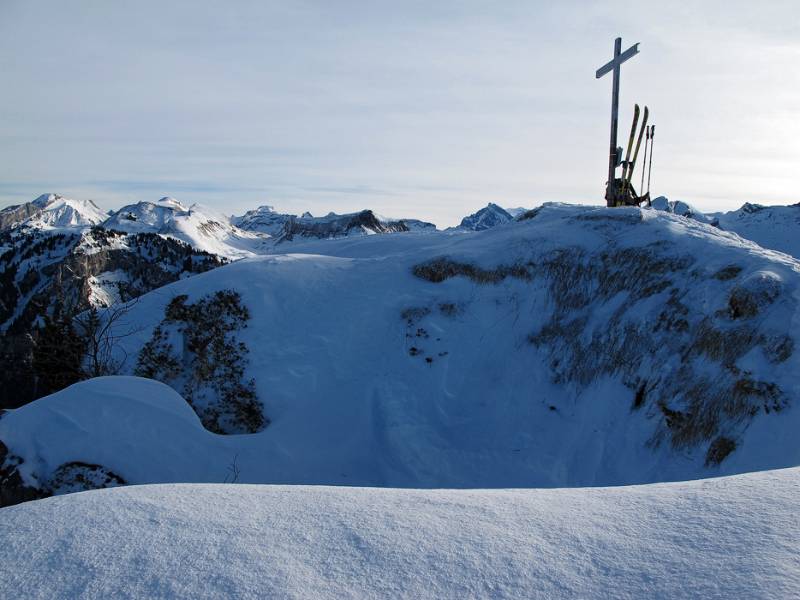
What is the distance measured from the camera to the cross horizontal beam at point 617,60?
19.4m

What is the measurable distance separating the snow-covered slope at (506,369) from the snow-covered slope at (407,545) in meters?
7.21

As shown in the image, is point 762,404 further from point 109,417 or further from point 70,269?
point 70,269

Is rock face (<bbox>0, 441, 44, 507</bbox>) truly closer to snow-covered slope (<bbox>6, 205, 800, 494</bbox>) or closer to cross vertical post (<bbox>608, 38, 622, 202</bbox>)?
snow-covered slope (<bbox>6, 205, 800, 494</bbox>)

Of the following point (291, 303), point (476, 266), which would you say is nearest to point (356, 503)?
point (291, 303)

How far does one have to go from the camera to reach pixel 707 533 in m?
3.81

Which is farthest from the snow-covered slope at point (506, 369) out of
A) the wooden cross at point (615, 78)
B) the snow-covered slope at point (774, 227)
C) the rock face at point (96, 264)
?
the rock face at point (96, 264)

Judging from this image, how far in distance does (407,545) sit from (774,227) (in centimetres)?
13630

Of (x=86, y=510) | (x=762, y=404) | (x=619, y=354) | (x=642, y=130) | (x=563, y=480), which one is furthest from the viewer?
(x=642, y=130)

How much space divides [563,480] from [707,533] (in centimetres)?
901

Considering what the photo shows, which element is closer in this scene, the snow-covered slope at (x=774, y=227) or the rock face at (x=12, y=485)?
the rock face at (x=12, y=485)

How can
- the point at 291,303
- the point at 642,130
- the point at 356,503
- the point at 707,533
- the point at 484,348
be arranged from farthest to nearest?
the point at 642,130
the point at 291,303
the point at 484,348
the point at 356,503
the point at 707,533

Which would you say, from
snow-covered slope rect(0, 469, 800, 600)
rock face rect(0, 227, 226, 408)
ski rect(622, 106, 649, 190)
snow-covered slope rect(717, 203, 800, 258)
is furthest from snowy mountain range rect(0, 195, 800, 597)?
rock face rect(0, 227, 226, 408)

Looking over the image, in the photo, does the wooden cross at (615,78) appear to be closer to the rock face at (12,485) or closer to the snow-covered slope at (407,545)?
the snow-covered slope at (407,545)

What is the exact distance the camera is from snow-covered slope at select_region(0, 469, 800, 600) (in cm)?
334
